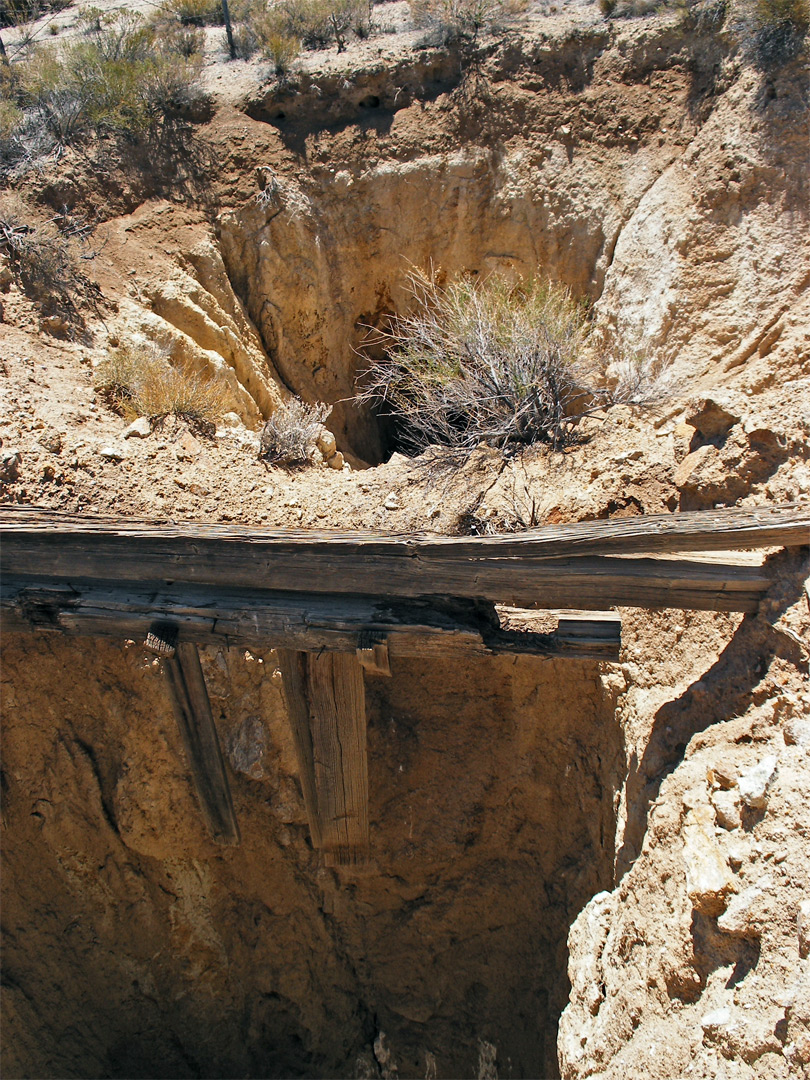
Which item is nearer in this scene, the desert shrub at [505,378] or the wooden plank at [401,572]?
the wooden plank at [401,572]

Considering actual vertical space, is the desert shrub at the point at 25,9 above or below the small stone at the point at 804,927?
above

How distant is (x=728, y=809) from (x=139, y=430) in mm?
3714

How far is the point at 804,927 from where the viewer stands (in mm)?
2000

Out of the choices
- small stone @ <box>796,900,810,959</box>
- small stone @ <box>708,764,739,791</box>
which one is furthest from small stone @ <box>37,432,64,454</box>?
small stone @ <box>796,900,810,959</box>

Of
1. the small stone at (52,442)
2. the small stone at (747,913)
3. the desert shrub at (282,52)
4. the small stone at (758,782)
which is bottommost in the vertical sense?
the small stone at (747,913)

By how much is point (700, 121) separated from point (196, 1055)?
7.31m

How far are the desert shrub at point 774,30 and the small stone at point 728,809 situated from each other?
481cm


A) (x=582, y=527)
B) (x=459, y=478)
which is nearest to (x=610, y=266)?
(x=459, y=478)

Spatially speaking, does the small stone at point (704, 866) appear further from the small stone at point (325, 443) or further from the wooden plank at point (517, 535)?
the small stone at point (325, 443)

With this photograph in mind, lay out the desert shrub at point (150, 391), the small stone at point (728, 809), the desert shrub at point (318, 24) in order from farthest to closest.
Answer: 1. the desert shrub at point (318, 24)
2. the desert shrub at point (150, 391)
3. the small stone at point (728, 809)

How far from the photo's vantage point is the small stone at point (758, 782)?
92.4 inches

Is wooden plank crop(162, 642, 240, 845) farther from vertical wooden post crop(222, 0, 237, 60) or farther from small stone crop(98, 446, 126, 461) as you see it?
vertical wooden post crop(222, 0, 237, 60)

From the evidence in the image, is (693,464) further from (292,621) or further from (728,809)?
(292,621)

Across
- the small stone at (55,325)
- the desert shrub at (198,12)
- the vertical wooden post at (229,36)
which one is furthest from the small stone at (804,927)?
the desert shrub at (198,12)
